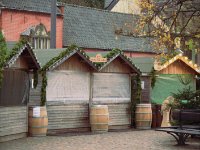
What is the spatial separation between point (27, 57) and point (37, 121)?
6.72 feet

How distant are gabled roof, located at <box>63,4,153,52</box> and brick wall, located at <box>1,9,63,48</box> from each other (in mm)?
2871

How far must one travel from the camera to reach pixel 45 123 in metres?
17.2

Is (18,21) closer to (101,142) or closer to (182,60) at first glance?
(182,60)

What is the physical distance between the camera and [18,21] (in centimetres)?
3281

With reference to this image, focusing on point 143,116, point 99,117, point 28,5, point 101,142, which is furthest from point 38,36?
point 101,142

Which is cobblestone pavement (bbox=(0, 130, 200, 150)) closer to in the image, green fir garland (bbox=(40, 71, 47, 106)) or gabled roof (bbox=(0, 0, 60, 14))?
green fir garland (bbox=(40, 71, 47, 106))

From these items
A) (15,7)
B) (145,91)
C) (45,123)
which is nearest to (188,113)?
(45,123)

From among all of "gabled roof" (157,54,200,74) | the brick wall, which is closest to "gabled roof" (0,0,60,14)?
the brick wall

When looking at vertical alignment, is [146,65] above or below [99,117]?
above

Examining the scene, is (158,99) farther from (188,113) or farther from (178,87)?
(188,113)

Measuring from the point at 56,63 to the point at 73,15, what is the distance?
2171 cm

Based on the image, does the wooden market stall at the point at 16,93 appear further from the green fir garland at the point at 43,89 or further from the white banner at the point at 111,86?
the white banner at the point at 111,86

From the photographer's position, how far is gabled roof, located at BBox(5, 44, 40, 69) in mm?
15553

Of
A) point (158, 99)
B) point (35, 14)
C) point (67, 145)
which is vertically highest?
point (35, 14)
